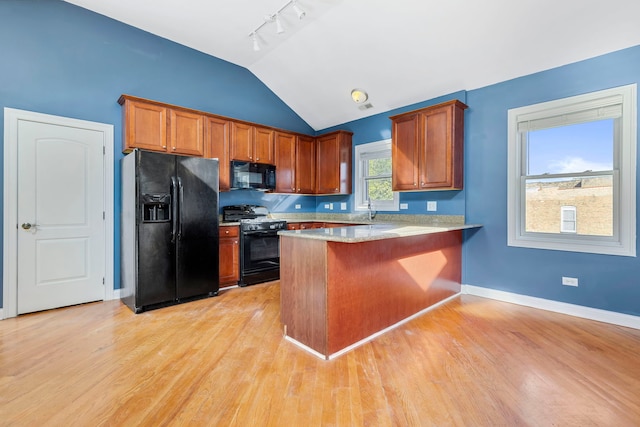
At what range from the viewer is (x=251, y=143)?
4645 millimetres

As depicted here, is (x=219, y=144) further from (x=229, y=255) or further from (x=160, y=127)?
(x=229, y=255)

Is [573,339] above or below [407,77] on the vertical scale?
below

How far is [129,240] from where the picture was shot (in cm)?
337

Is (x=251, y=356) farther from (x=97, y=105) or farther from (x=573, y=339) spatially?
(x=97, y=105)

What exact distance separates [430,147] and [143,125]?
3600 millimetres

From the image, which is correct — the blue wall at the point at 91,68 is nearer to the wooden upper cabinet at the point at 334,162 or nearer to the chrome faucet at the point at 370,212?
the wooden upper cabinet at the point at 334,162

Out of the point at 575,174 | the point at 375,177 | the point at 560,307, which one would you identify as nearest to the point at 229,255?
the point at 375,177

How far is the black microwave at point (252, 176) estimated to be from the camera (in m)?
4.41

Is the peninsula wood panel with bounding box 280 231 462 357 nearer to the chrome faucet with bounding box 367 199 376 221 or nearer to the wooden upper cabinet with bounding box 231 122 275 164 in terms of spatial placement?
the chrome faucet with bounding box 367 199 376 221

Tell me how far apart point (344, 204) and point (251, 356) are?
11.9 feet

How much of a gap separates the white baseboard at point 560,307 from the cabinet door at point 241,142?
11.9 ft

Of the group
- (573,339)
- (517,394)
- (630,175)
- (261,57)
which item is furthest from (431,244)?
(261,57)

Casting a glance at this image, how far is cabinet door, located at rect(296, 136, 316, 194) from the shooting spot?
5316 mm

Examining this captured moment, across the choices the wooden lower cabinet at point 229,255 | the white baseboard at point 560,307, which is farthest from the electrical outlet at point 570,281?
the wooden lower cabinet at point 229,255
